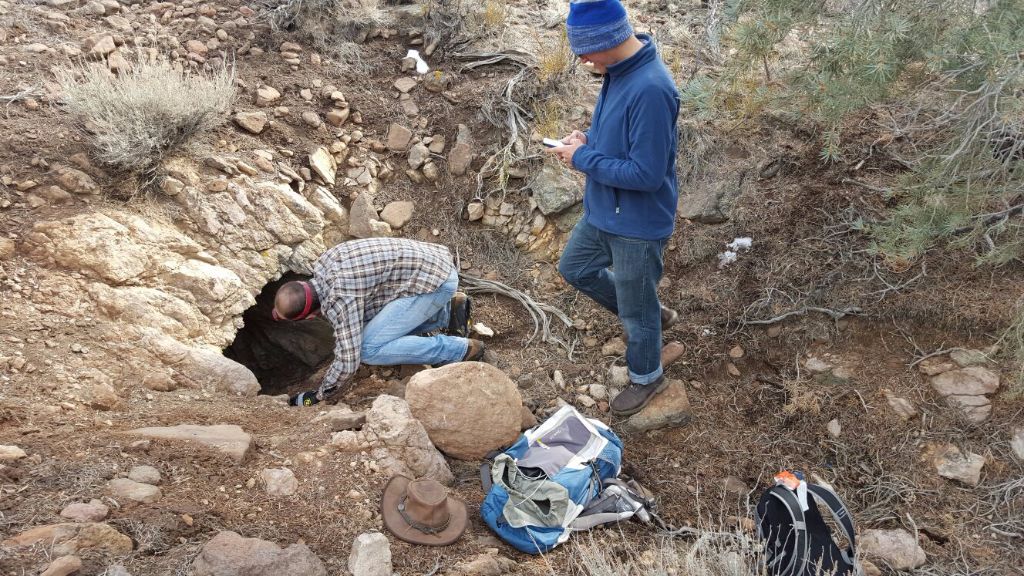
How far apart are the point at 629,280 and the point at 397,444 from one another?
1.37 metres

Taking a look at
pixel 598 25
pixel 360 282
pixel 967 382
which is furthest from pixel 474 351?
pixel 967 382

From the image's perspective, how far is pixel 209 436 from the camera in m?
3.01

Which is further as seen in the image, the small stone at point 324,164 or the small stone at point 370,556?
the small stone at point 324,164

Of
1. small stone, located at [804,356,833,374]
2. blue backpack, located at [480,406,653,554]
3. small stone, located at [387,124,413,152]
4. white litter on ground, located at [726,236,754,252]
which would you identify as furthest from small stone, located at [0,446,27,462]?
white litter on ground, located at [726,236,754,252]

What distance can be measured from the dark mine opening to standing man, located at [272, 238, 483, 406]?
1.41m

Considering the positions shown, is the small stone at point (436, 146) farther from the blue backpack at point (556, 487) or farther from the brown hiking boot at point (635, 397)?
the blue backpack at point (556, 487)

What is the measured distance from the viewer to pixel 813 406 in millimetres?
3715

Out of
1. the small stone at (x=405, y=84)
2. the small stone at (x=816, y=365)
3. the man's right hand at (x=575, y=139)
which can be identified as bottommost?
the small stone at (x=816, y=365)

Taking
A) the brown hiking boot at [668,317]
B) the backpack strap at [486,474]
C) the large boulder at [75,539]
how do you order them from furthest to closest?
the brown hiking boot at [668,317] < the backpack strap at [486,474] < the large boulder at [75,539]

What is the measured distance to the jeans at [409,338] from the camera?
3965 millimetres

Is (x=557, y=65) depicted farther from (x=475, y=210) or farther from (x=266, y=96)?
(x=266, y=96)

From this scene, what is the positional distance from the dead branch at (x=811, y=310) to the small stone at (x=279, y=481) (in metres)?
2.81

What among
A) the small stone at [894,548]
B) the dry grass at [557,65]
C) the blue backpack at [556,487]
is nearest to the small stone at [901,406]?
the small stone at [894,548]

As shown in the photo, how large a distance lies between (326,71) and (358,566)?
426 cm
